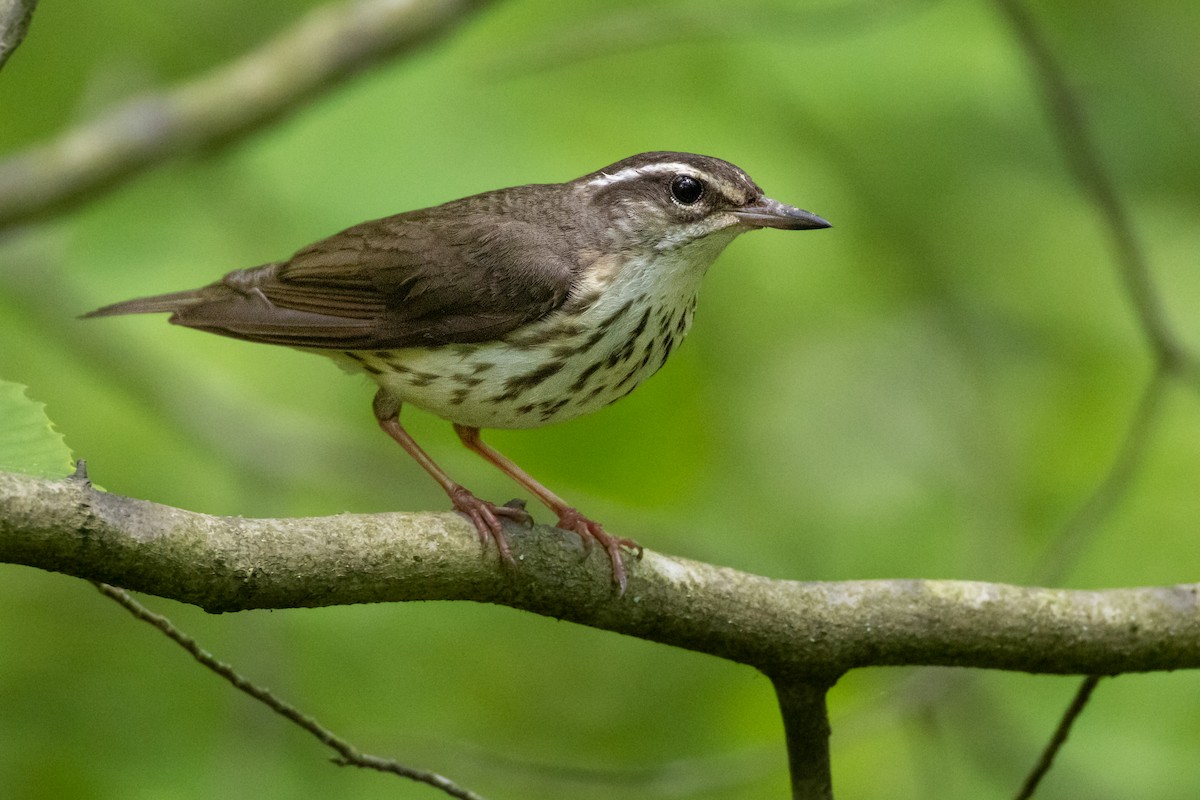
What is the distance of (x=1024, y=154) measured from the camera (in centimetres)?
770

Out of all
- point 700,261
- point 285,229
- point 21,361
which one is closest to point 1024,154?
point 700,261

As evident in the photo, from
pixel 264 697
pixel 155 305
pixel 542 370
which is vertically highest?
pixel 542 370

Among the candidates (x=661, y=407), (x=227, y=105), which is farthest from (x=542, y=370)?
(x=227, y=105)

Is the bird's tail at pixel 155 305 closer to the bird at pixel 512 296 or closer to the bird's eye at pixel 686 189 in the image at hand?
the bird at pixel 512 296

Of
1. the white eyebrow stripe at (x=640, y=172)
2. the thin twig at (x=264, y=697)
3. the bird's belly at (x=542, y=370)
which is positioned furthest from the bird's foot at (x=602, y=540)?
the white eyebrow stripe at (x=640, y=172)

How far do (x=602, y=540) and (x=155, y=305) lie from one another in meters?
1.85

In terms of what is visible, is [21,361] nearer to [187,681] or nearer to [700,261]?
[187,681]

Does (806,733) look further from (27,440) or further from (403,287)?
(27,440)

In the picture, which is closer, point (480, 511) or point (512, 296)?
point (480, 511)

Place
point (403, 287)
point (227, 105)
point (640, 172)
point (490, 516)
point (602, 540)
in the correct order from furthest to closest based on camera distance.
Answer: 1. point (227, 105)
2. point (640, 172)
3. point (403, 287)
4. point (602, 540)
5. point (490, 516)

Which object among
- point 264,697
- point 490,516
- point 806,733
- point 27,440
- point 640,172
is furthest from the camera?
point 640,172

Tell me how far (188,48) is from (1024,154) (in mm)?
4908

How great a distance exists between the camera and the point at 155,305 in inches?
195

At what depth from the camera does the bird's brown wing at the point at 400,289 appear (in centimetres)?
477
